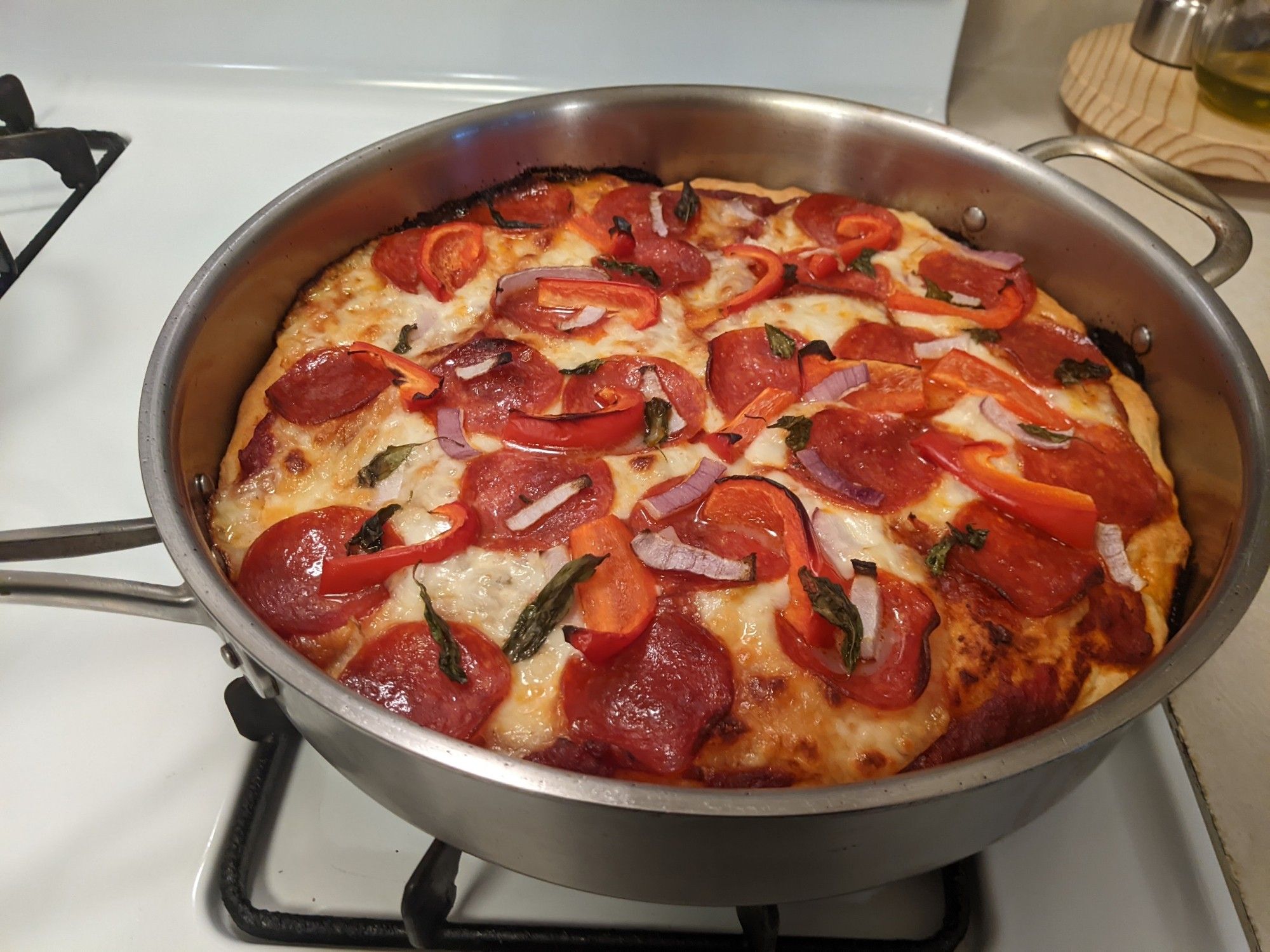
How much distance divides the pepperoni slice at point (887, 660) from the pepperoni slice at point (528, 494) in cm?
36

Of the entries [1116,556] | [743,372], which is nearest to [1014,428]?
[1116,556]

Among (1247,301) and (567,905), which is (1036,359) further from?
(567,905)

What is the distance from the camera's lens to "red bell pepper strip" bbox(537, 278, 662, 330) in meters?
1.71

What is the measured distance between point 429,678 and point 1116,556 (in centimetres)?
109

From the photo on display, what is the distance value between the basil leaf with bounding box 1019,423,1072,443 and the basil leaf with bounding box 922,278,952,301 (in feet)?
1.28

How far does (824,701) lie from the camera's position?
1.18 meters

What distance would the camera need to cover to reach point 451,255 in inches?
71.2

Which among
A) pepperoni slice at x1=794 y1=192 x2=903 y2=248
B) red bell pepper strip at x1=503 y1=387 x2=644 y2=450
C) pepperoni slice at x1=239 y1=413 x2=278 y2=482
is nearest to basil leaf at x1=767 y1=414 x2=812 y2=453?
red bell pepper strip at x1=503 y1=387 x2=644 y2=450

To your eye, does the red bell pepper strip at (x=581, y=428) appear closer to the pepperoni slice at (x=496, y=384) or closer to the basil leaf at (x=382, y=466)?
the pepperoni slice at (x=496, y=384)

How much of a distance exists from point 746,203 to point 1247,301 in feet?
4.25

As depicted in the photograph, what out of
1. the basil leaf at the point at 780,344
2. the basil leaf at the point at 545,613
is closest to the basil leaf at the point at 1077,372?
the basil leaf at the point at 780,344

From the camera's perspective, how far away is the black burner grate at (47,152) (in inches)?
81.6

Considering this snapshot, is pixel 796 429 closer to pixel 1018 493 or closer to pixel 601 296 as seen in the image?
pixel 1018 493

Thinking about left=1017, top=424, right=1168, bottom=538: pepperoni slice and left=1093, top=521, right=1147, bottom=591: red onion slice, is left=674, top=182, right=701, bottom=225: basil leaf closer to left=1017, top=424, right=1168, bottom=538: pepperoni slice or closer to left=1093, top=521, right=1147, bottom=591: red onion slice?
left=1017, top=424, right=1168, bottom=538: pepperoni slice
